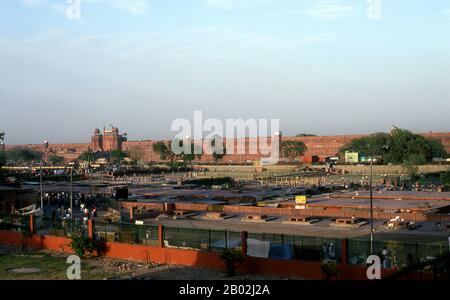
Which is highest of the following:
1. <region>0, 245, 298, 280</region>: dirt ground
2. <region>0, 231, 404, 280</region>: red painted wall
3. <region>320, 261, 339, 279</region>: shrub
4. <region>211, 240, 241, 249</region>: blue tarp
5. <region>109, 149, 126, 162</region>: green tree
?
<region>109, 149, 126, 162</region>: green tree

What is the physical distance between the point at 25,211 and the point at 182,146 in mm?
100165

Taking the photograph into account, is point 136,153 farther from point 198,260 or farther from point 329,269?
point 329,269

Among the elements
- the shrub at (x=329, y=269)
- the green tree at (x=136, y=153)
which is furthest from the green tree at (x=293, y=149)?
the shrub at (x=329, y=269)

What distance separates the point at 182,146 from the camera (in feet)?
451

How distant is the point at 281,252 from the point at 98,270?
670 cm

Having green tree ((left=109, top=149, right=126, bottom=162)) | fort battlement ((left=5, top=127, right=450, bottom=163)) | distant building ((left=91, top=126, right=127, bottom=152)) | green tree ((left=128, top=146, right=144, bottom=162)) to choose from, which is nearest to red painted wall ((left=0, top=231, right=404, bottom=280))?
fort battlement ((left=5, top=127, right=450, bottom=163))

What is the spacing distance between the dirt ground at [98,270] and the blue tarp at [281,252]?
0.97 metres

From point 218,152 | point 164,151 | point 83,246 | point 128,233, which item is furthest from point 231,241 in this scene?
point 164,151

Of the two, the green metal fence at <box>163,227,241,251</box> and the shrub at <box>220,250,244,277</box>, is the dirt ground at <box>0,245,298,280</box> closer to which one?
the shrub at <box>220,250,244,277</box>

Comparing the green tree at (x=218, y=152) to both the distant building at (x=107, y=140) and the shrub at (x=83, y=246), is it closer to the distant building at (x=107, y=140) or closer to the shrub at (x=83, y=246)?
the distant building at (x=107, y=140)

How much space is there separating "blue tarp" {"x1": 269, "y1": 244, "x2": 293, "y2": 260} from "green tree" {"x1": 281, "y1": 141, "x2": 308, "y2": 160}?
11026 centimetres

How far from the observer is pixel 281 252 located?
63.7ft

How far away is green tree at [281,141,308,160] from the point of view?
5094 inches
